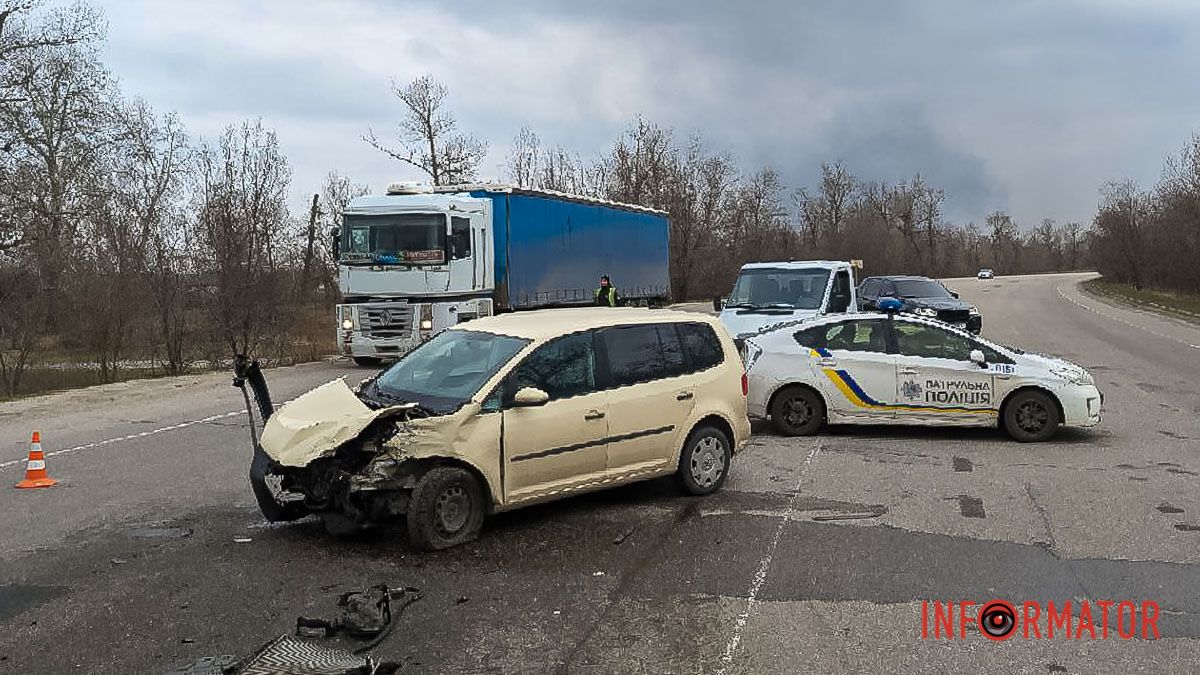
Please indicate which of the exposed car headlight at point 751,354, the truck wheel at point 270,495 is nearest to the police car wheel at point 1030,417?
the exposed car headlight at point 751,354

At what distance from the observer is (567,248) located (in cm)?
2489

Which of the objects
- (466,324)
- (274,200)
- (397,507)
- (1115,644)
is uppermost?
(274,200)

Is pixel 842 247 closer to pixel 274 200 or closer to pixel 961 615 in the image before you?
pixel 274 200

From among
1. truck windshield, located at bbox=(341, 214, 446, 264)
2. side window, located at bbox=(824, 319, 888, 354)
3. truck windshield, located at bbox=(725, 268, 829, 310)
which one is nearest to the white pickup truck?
truck windshield, located at bbox=(725, 268, 829, 310)

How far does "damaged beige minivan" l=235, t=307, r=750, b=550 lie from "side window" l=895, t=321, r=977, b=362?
339 centimetres

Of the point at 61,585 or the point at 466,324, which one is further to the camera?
the point at 466,324

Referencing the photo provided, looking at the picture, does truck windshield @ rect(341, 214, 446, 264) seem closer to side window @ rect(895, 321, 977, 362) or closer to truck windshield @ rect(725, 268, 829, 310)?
truck windshield @ rect(725, 268, 829, 310)

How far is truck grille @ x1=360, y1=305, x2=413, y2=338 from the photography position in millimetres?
19969

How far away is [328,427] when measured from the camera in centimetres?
657

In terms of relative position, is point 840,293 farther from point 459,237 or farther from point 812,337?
point 459,237

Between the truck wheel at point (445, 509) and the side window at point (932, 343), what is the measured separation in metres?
6.34

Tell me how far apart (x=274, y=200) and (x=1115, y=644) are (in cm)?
3724

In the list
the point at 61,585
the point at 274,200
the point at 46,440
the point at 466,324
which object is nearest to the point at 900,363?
the point at 466,324

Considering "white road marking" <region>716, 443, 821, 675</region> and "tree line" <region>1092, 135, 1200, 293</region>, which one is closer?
"white road marking" <region>716, 443, 821, 675</region>
